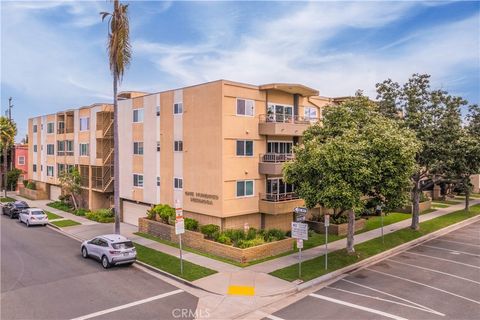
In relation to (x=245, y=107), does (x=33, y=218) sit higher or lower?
lower

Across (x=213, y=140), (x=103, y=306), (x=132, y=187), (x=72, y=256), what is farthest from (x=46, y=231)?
(x=103, y=306)

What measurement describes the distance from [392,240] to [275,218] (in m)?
8.23

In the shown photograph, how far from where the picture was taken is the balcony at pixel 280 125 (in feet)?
85.6

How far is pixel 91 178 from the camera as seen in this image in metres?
38.2

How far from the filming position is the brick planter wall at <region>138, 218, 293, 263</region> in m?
21.2

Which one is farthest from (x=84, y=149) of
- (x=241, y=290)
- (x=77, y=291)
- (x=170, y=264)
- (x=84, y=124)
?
(x=241, y=290)

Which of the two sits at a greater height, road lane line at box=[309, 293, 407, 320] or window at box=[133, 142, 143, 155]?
window at box=[133, 142, 143, 155]

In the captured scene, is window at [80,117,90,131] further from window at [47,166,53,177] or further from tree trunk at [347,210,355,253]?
tree trunk at [347,210,355,253]

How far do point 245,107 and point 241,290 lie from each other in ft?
42.1

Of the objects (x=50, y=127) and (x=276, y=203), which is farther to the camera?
(x=50, y=127)

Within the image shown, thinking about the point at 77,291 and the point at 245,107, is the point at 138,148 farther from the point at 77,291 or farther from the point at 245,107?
the point at 77,291

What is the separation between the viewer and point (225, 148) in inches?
963

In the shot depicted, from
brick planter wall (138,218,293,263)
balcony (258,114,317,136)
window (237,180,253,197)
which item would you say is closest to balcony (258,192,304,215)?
window (237,180,253,197)

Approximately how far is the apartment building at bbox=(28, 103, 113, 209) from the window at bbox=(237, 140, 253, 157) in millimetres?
16157
